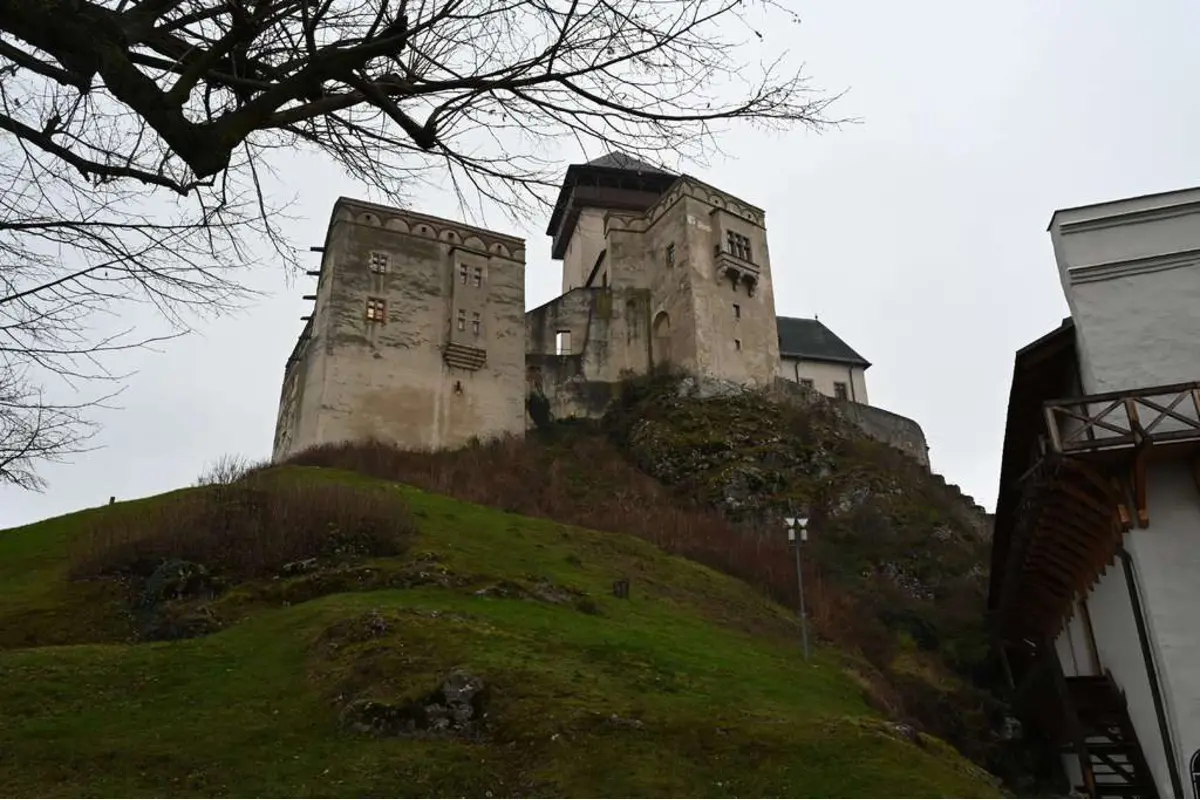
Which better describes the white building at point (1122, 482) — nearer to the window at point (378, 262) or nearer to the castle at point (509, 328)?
the castle at point (509, 328)

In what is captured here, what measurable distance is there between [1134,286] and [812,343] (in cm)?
4050

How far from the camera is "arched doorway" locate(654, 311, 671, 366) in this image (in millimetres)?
47062

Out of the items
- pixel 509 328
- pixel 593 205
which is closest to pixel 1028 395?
pixel 509 328

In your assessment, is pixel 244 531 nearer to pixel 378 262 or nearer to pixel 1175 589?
pixel 1175 589

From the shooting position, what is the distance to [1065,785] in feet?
70.6

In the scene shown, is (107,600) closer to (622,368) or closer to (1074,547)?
(1074,547)

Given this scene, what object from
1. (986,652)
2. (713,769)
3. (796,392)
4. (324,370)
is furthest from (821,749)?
(796,392)

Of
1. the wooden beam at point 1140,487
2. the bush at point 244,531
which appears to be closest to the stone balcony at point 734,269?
the bush at point 244,531

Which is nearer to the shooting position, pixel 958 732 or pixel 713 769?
pixel 713 769

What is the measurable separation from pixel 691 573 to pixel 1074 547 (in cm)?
1158

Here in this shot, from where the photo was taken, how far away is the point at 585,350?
46812 mm

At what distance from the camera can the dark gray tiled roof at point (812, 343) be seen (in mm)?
55375

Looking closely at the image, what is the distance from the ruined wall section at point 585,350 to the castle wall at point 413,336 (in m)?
2.80

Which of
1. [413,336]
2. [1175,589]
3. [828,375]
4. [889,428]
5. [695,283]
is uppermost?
[695,283]
